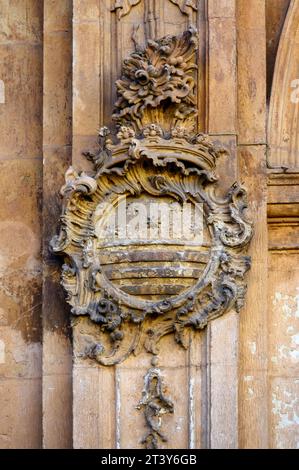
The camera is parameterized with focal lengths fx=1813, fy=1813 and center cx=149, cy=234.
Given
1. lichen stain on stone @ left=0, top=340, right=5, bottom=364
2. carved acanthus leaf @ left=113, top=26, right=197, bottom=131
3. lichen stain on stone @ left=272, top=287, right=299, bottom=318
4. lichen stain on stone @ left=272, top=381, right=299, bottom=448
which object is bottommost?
lichen stain on stone @ left=272, top=381, right=299, bottom=448

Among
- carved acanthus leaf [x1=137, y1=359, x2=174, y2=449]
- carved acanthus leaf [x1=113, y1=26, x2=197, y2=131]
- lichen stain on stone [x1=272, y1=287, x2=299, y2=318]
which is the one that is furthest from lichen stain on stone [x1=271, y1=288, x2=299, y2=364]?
carved acanthus leaf [x1=113, y1=26, x2=197, y2=131]

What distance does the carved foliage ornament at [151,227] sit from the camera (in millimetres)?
11773

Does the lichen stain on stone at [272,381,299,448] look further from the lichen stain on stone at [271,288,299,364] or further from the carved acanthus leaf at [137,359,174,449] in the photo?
the carved acanthus leaf at [137,359,174,449]

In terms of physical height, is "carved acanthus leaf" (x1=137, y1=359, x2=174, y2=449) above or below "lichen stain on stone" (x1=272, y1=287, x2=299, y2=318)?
below

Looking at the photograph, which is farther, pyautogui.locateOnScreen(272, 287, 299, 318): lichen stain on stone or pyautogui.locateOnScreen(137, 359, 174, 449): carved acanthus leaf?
pyautogui.locateOnScreen(272, 287, 299, 318): lichen stain on stone

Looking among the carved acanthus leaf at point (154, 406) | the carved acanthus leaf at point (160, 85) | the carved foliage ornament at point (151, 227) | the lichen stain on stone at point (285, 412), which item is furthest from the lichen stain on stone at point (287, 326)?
the carved acanthus leaf at point (160, 85)

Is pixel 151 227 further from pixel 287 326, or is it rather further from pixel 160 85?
pixel 287 326

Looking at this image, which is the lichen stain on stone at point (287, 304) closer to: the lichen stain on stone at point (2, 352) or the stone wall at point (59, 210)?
the stone wall at point (59, 210)

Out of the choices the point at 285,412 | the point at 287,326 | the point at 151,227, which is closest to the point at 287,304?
the point at 287,326

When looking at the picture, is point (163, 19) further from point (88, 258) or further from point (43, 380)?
point (43, 380)

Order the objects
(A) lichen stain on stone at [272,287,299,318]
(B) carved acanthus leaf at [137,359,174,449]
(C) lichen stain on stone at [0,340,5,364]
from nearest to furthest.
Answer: (B) carved acanthus leaf at [137,359,174,449] → (A) lichen stain on stone at [272,287,299,318] → (C) lichen stain on stone at [0,340,5,364]

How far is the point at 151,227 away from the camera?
11844mm

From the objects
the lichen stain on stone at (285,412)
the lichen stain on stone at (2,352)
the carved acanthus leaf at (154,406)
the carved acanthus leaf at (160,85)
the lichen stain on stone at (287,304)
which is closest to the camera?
the carved acanthus leaf at (154,406)

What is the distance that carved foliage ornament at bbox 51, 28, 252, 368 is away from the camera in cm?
1177
